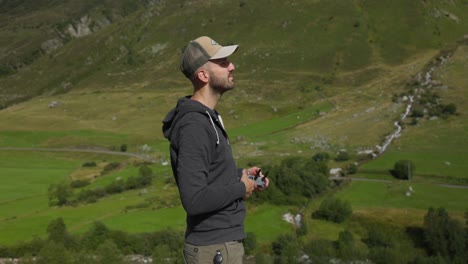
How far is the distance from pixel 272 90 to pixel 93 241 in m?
111

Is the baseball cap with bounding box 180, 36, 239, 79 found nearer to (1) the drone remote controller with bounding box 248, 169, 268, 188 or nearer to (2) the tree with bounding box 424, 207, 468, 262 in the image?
(1) the drone remote controller with bounding box 248, 169, 268, 188

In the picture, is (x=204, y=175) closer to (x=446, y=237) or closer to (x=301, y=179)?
(x=446, y=237)

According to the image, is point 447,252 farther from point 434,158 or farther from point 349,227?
point 434,158

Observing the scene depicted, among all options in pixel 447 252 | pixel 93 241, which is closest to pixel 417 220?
pixel 447 252

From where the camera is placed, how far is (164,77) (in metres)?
190

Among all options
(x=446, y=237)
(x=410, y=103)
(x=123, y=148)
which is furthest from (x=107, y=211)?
(x=410, y=103)

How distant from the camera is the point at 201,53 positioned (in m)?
7.14

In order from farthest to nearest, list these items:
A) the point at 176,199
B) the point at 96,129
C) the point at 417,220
Result: the point at 96,129
the point at 176,199
the point at 417,220

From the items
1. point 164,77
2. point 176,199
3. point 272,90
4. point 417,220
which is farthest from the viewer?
point 164,77

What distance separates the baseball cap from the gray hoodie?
0.50 metres

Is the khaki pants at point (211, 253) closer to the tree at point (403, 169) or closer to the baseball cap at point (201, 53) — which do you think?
the baseball cap at point (201, 53)

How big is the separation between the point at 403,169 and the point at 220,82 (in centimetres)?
7096

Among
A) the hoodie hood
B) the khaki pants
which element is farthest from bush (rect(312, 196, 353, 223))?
the hoodie hood

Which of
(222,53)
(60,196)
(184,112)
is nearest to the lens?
(184,112)
